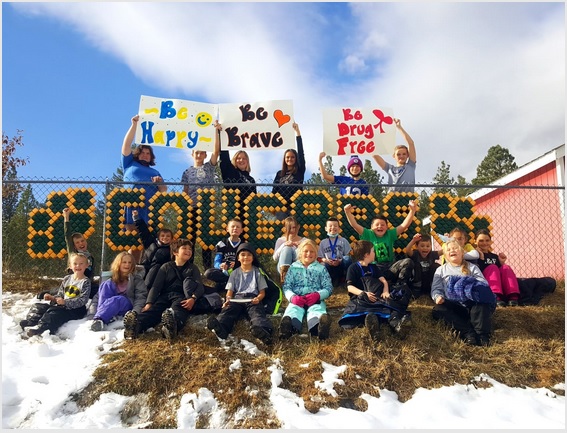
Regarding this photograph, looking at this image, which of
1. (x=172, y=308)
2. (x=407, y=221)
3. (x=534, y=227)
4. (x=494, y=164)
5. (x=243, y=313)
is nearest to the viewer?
(x=172, y=308)

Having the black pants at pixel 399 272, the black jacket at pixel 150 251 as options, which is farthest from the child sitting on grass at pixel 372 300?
the black jacket at pixel 150 251

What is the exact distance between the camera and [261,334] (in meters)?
5.20

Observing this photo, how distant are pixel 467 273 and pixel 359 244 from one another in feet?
4.60

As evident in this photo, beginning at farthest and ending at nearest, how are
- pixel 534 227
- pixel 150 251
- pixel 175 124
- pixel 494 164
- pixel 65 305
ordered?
pixel 494 164
pixel 534 227
pixel 175 124
pixel 150 251
pixel 65 305

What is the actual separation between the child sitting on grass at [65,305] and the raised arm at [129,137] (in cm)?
192

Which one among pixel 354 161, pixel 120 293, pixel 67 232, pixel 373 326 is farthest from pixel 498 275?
pixel 67 232

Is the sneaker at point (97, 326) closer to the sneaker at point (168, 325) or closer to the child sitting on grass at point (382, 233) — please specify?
the sneaker at point (168, 325)

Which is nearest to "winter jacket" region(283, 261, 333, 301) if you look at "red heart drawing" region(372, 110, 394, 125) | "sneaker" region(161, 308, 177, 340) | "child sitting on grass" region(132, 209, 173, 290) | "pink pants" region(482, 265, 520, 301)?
"sneaker" region(161, 308, 177, 340)

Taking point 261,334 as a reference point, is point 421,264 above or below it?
above

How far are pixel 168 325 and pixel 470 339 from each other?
3620mm

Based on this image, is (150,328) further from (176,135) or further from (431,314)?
(431,314)

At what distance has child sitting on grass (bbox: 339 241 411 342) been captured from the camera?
209 inches

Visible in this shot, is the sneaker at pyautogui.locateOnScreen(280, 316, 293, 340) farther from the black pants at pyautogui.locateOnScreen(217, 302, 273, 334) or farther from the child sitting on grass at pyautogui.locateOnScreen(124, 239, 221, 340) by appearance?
the child sitting on grass at pyautogui.locateOnScreen(124, 239, 221, 340)

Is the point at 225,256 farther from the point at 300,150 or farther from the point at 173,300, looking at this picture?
the point at 300,150
